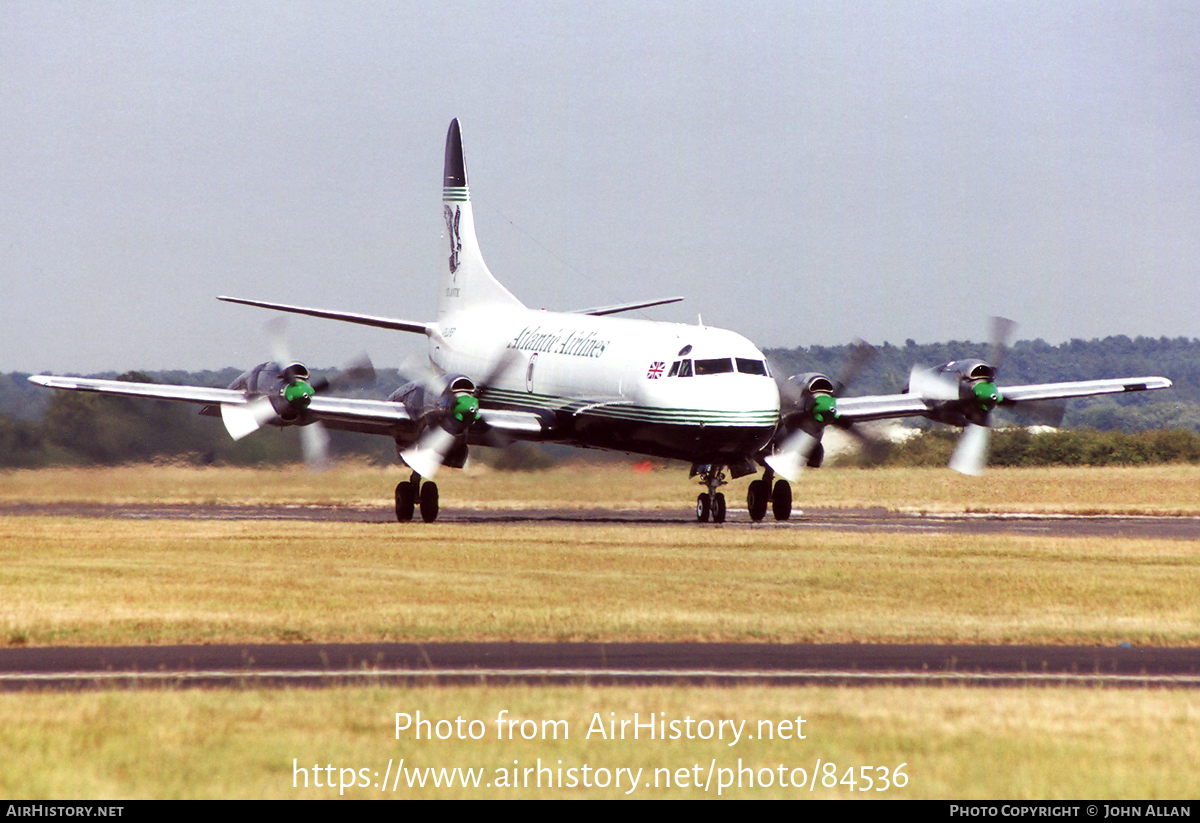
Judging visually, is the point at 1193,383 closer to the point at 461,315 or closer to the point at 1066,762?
the point at 461,315

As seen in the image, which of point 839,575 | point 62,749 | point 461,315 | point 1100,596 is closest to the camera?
point 62,749

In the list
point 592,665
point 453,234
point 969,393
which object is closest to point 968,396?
point 969,393

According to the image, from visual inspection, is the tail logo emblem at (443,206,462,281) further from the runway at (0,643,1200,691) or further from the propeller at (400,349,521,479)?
the runway at (0,643,1200,691)

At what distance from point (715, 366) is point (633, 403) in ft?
7.16

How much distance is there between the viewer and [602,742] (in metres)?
10.9

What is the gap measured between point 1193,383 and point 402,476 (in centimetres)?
16480

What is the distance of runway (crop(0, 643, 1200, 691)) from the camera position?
13.9 metres

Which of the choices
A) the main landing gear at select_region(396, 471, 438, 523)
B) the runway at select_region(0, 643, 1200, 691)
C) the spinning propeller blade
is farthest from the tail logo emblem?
the runway at select_region(0, 643, 1200, 691)

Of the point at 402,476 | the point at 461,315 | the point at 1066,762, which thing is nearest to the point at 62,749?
the point at 1066,762

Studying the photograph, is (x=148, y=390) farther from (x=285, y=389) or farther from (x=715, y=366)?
(x=715, y=366)

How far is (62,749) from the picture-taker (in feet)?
Answer: 35.2

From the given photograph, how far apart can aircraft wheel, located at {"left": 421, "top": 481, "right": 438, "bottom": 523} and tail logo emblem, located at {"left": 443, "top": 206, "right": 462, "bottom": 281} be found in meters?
13.7
